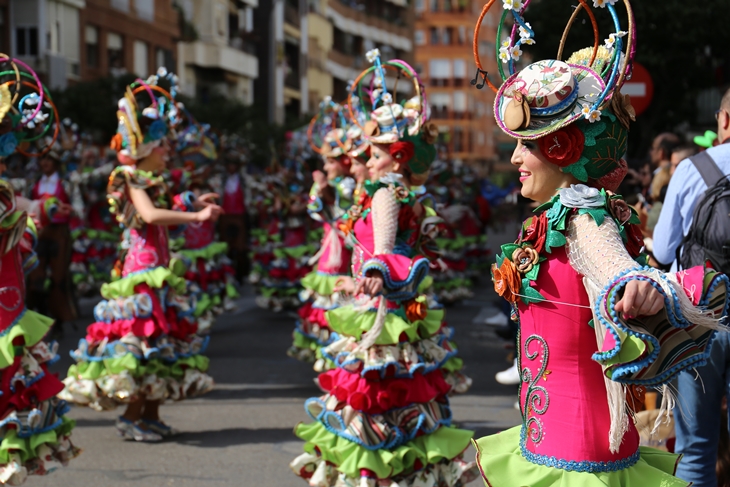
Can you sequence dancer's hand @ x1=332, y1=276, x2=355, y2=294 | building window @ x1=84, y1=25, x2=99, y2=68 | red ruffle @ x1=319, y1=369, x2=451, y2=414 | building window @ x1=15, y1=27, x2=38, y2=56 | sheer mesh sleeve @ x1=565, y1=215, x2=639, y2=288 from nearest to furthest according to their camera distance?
sheer mesh sleeve @ x1=565, y1=215, x2=639, y2=288 → red ruffle @ x1=319, y1=369, x2=451, y2=414 → dancer's hand @ x1=332, y1=276, x2=355, y2=294 → building window @ x1=15, y1=27, x2=38, y2=56 → building window @ x1=84, y1=25, x2=99, y2=68

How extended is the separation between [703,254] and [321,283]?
17.3 ft

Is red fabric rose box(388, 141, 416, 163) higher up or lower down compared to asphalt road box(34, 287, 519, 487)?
higher up

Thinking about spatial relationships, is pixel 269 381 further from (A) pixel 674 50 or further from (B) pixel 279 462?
(A) pixel 674 50

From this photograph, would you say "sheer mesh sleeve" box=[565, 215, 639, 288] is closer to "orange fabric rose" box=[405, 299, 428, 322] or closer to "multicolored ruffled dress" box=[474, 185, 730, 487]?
"multicolored ruffled dress" box=[474, 185, 730, 487]

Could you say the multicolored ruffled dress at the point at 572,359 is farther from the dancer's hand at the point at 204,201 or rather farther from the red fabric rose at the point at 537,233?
the dancer's hand at the point at 204,201

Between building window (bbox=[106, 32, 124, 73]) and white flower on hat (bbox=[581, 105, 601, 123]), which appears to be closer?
white flower on hat (bbox=[581, 105, 601, 123])

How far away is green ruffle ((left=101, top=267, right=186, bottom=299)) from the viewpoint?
7398mm

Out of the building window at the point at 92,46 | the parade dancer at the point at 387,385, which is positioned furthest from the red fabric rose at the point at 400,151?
the building window at the point at 92,46

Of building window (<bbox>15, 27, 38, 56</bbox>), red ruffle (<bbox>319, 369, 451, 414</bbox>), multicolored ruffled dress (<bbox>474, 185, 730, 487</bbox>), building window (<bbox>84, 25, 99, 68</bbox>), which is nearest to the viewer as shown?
multicolored ruffled dress (<bbox>474, 185, 730, 487</bbox>)

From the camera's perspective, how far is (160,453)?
7.09m

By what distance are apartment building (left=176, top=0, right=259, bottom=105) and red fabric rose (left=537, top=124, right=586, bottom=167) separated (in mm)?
41343

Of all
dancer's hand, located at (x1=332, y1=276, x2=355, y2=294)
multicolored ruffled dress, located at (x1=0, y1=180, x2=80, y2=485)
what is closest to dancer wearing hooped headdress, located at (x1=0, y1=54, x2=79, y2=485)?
multicolored ruffled dress, located at (x1=0, y1=180, x2=80, y2=485)

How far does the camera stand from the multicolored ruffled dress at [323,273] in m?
9.36

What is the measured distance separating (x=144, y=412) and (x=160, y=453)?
57 centimetres
